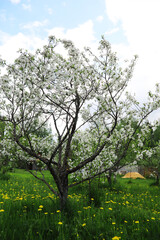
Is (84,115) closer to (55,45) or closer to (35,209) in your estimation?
(55,45)

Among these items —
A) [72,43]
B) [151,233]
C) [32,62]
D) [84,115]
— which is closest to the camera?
[151,233]

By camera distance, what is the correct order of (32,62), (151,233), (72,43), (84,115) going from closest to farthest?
(151,233)
(32,62)
(72,43)
(84,115)

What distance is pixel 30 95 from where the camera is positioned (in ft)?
15.6

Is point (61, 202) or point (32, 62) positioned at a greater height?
point (32, 62)

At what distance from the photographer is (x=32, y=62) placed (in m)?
4.17

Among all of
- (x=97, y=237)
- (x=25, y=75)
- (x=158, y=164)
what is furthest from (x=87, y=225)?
(x=158, y=164)

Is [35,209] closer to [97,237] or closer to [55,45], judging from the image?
[97,237]

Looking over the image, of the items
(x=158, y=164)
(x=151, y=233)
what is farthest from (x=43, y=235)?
(x=158, y=164)

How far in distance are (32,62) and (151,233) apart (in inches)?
178

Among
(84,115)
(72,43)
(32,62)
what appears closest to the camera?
(32,62)

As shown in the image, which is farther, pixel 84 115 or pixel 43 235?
pixel 84 115

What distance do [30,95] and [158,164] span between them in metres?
12.7

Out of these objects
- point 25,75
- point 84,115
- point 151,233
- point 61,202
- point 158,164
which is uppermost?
point 25,75

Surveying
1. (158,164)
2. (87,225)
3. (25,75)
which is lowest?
(87,225)
